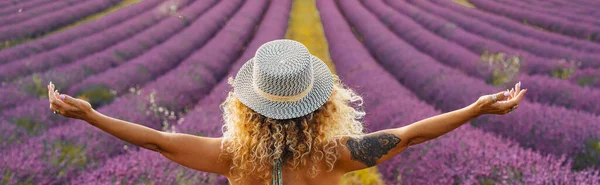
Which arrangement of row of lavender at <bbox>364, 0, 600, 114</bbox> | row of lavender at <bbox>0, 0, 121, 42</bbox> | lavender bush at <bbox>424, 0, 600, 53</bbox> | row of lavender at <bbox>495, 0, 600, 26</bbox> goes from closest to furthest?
1. row of lavender at <bbox>364, 0, 600, 114</bbox>
2. lavender bush at <bbox>424, 0, 600, 53</bbox>
3. row of lavender at <bbox>0, 0, 121, 42</bbox>
4. row of lavender at <bbox>495, 0, 600, 26</bbox>

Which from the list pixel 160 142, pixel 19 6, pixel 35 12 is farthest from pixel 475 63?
pixel 19 6

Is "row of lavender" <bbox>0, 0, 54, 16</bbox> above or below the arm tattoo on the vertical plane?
below

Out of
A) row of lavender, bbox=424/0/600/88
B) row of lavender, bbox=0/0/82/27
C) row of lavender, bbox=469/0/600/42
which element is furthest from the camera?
row of lavender, bbox=0/0/82/27

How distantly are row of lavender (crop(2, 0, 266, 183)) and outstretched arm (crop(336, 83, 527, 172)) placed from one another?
2.14 metres

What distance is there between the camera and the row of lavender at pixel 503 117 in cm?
367

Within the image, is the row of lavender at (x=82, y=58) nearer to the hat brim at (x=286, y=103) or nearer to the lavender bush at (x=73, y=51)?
the lavender bush at (x=73, y=51)

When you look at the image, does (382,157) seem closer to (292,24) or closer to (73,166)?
(73,166)

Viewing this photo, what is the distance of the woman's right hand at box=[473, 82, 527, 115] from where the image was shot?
1.43m

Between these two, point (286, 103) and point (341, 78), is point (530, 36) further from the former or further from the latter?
point (286, 103)

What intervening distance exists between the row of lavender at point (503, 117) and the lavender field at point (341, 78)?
0.05 feet

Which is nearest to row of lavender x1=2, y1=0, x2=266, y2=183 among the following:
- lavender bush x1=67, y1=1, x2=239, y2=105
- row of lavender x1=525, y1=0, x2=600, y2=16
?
lavender bush x1=67, y1=1, x2=239, y2=105

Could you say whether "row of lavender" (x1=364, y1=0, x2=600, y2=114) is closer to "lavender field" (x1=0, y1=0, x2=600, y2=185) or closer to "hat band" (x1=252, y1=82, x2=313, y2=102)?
"lavender field" (x1=0, y1=0, x2=600, y2=185)

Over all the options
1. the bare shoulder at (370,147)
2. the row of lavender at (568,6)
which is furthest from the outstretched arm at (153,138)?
the row of lavender at (568,6)

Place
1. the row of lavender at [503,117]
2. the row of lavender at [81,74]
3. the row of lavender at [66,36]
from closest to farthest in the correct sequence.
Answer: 1. the row of lavender at [503,117]
2. the row of lavender at [81,74]
3. the row of lavender at [66,36]
